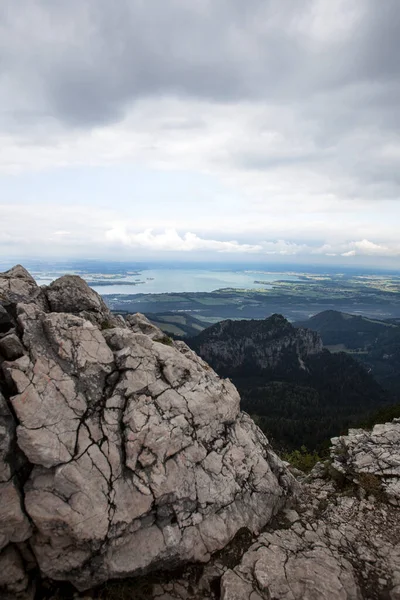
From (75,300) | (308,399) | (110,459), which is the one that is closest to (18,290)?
(75,300)

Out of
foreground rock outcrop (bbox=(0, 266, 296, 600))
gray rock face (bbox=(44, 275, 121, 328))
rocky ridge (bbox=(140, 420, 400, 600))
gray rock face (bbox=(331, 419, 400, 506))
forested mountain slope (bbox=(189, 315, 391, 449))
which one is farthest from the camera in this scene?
forested mountain slope (bbox=(189, 315, 391, 449))

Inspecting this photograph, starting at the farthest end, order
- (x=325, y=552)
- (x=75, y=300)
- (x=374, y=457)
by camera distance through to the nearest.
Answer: (x=374, y=457) < (x=75, y=300) < (x=325, y=552)

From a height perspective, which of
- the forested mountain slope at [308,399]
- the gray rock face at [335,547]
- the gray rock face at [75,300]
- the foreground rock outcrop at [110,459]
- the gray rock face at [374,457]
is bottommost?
the forested mountain slope at [308,399]

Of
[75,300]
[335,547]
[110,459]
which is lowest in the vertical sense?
[335,547]

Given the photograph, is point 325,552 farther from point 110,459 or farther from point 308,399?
point 308,399

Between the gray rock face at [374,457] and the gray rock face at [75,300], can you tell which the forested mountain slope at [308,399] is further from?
the gray rock face at [75,300]

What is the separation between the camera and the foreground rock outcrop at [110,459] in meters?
9.93

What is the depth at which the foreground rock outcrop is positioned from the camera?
9.93m

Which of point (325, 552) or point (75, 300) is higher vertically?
point (75, 300)

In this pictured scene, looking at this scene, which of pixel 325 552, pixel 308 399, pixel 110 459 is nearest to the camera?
pixel 110 459

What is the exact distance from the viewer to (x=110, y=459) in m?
11.0

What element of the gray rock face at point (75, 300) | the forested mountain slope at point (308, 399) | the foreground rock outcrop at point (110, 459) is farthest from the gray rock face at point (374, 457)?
the forested mountain slope at point (308, 399)

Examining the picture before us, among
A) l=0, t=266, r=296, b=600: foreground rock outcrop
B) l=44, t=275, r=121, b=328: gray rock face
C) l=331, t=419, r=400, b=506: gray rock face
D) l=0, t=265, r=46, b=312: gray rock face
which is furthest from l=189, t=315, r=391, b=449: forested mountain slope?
l=0, t=265, r=46, b=312: gray rock face

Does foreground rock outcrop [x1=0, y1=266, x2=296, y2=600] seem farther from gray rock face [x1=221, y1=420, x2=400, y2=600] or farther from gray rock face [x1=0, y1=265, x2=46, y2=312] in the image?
gray rock face [x1=221, y1=420, x2=400, y2=600]
